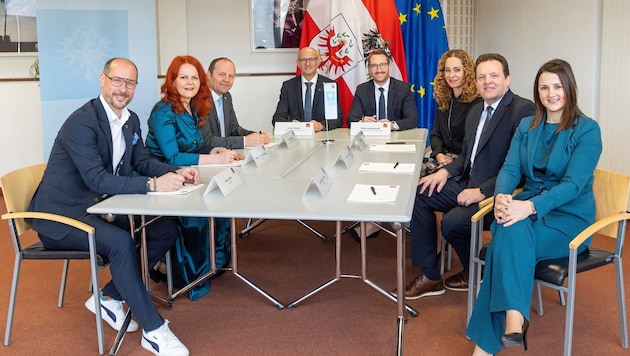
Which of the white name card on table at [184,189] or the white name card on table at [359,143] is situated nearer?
the white name card on table at [184,189]

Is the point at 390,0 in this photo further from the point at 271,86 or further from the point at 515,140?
the point at 515,140

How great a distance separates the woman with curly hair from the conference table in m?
0.26

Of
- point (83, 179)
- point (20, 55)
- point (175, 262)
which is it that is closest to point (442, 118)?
point (175, 262)

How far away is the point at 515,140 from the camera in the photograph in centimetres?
304

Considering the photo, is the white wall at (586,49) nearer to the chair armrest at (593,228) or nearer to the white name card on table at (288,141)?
the white name card on table at (288,141)

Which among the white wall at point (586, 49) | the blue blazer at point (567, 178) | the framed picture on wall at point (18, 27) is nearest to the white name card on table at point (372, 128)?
the white wall at point (586, 49)

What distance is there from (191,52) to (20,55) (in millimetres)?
1561

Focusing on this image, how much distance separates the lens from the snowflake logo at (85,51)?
18.8ft

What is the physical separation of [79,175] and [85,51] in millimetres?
3036

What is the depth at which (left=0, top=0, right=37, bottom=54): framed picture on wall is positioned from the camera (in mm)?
6352

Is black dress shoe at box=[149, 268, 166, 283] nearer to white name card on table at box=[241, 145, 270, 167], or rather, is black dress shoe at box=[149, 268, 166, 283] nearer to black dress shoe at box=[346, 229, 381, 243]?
white name card on table at box=[241, 145, 270, 167]

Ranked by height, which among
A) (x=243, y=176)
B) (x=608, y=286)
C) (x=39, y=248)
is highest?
(x=243, y=176)

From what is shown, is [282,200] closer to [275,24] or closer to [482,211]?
[482,211]

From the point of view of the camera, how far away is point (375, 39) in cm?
620
